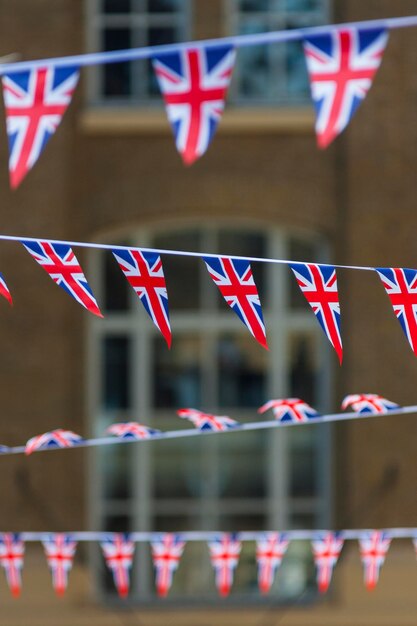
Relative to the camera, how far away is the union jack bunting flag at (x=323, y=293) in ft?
24.5

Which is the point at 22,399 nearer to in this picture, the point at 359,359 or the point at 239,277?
the point at 359,359

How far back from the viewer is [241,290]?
7.44 meters

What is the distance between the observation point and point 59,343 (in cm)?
1259

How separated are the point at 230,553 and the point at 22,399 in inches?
119

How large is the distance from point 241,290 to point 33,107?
48.9 inches

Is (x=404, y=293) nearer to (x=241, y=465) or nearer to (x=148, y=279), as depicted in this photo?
(x=148, y=279)

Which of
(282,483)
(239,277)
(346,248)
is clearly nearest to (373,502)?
(282,483)

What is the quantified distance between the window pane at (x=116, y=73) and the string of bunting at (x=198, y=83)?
554 cm

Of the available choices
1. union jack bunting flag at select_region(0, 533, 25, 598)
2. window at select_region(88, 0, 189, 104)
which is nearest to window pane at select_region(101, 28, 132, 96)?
window at select_region(88, 0, 189, 104)

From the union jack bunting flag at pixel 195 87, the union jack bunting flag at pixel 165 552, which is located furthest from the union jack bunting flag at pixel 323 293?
the union jack bunting flag at pixel 165 552

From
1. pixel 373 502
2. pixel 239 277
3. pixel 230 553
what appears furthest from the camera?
pixel 373 502

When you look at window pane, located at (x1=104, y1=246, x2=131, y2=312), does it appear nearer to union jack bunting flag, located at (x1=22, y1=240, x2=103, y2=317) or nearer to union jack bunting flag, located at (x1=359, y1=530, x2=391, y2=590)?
union jack bunting flag, located at (x1=359, y1=530, x2=391, y2=590)

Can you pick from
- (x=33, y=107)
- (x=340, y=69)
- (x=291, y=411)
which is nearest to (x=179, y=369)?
(x=291, y=411)

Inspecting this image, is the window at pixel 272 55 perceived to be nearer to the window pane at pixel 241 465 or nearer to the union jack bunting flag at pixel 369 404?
the window pane at pixel 241 465
